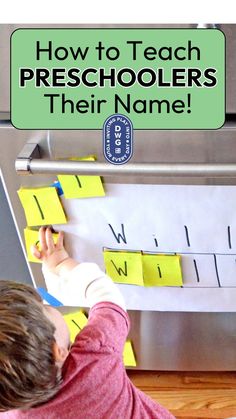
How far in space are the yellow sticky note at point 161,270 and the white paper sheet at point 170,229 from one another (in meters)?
0.01

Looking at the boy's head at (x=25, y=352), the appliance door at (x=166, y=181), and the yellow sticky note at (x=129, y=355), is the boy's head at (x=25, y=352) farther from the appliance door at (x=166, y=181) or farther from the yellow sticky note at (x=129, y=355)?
the yellow sticky note at (x=129, y=355)

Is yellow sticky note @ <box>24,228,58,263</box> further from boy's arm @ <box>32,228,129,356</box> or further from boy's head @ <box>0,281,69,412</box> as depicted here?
boy's head @ <box>0,281,69,412</box>

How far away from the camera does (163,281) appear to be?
2.90 ft

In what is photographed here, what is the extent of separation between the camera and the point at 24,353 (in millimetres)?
590

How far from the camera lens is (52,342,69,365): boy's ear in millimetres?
623

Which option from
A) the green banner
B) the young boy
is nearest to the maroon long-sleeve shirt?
the young boy

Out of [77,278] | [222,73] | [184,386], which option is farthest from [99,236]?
[184,386]

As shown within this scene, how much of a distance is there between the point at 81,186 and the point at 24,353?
0.85 ft

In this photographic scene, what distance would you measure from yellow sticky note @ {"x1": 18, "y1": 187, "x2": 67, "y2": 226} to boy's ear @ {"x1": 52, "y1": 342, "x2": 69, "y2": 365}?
211mm

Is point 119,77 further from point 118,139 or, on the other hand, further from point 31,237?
point 31,237

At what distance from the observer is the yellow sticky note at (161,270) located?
2.78 ft

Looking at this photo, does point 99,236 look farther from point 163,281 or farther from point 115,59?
point 115,59

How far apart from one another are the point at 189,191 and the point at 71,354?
0.26m

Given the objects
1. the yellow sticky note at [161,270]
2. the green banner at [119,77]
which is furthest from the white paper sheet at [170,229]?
the green banner at [119,77]
